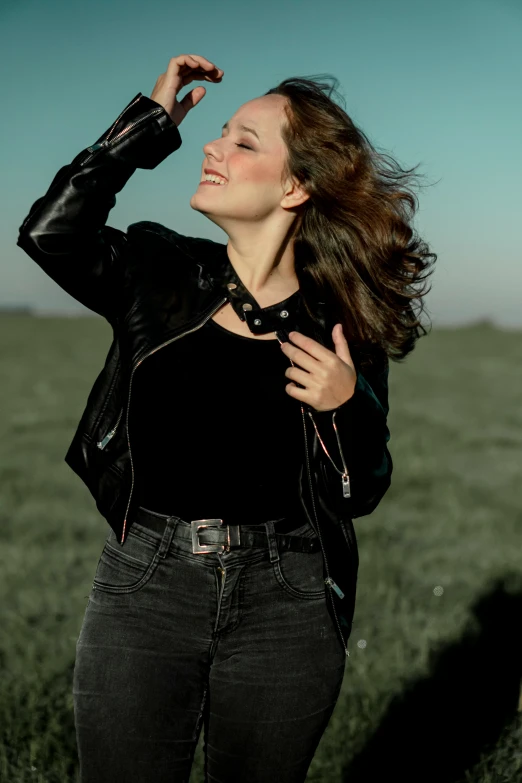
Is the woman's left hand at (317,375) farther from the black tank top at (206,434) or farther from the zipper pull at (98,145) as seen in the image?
the zipper pull at (98,145)

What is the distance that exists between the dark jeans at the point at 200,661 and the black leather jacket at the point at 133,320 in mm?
132

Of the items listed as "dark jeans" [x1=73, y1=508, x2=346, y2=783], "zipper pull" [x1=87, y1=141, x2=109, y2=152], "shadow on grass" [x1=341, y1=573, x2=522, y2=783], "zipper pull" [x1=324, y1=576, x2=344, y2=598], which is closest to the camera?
"dark jeans" [x1=73, y1=508, x2=346, y2=783]

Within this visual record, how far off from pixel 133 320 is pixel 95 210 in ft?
1.26

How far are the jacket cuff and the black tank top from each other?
629mm

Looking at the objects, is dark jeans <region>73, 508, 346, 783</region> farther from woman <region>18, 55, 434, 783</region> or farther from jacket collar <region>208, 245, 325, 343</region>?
jacket collar <region>208, 245, 325, 343</region>

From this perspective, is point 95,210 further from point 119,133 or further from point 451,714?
point 451,714

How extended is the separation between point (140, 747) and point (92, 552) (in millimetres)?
5330


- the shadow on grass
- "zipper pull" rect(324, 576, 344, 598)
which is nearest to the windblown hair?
"zipper pull" rect(324, 576, 344, 598)

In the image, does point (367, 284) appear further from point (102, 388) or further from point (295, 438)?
point (102, 388)

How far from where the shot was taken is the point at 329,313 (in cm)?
377

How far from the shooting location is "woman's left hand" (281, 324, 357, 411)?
324cm

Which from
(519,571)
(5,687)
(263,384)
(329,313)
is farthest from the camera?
(519,571)

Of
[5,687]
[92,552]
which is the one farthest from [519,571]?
[5,687]

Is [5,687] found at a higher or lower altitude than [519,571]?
lower
